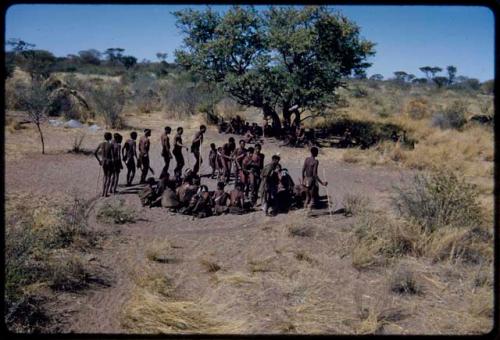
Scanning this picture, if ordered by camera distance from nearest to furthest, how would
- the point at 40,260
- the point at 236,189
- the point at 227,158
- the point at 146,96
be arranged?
1. the point at 40,260
2. the point at 236,189
3. the point at 227,158
4. the point at 146,96

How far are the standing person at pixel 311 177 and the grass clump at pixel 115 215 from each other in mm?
3464

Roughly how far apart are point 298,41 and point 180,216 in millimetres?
10492

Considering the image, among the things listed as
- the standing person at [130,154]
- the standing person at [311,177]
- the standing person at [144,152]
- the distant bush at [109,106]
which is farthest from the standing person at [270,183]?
the distant bush at [109,106]

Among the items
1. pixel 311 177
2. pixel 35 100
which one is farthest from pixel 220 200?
pixel 35 100

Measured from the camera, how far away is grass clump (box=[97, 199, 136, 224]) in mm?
9266

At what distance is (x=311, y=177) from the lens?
993 centimetres

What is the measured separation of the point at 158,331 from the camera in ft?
19.0

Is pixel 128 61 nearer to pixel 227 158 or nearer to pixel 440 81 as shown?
pixel 440 81

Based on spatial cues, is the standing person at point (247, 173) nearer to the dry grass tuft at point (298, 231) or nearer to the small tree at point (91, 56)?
the dry grass tuft at point (298, 231)

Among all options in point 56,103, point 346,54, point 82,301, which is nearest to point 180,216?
point 82,301

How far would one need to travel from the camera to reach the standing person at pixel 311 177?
9.91 meters

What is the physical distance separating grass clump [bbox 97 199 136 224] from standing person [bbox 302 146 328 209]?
11.4 ft

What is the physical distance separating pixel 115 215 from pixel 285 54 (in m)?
11.8

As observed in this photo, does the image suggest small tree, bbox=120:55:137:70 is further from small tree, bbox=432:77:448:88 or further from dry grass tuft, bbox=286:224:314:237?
dry grass tuft, bbox=286:224:314:237
